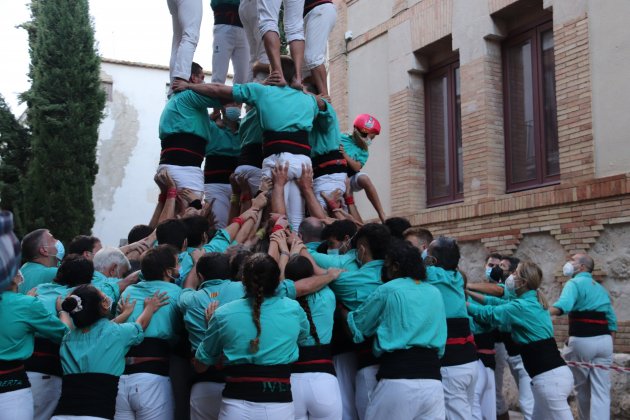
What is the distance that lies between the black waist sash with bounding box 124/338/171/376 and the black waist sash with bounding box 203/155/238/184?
3.40 m

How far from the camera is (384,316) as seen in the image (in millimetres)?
4996

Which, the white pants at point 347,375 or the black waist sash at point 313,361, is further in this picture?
the white pants at point 347,375

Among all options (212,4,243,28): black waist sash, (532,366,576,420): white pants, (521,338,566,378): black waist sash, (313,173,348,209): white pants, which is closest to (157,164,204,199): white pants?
(313,173,348,209): white pants

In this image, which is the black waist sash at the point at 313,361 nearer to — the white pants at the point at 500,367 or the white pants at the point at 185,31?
the white pants at the point at 185,31

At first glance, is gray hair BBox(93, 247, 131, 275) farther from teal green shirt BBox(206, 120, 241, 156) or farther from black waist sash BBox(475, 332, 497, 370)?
black waist sash BBox(475, 332, 497, 370)

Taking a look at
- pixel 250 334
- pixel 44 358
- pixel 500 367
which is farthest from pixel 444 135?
pixel 250 334

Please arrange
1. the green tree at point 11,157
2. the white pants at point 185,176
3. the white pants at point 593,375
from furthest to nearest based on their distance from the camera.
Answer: the green tree at point 11,157, the white pants at point 593,375, the white pants at point 185,176

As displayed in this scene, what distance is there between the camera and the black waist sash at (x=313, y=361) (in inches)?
199

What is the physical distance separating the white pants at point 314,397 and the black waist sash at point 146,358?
977mm

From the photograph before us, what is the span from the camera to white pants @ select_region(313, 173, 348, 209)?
7.66 m

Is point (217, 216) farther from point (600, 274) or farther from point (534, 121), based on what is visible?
point (534, 121)

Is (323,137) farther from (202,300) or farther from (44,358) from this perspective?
(44,358)

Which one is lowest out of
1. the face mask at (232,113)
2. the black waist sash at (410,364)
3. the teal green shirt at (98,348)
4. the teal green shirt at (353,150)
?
the black waist sash at (410,364)

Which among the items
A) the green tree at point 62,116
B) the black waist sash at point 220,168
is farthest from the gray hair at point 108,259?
the green tree at point 62,116
